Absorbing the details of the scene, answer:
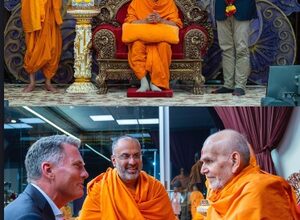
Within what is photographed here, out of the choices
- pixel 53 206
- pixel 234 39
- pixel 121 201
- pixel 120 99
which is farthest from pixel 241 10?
pixel 53 206

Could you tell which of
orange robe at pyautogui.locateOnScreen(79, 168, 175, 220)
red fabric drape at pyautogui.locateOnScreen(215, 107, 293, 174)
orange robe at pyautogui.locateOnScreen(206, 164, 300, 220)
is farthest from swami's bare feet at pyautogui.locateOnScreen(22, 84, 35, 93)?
orange robe at pyautogui.locateOnScreen(206, 164, 300, 220)

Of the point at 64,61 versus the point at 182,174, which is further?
the point at 64,61

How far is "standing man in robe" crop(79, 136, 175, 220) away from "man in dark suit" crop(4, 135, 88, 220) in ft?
6.88

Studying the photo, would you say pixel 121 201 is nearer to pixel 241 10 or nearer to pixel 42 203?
pixel 42 203

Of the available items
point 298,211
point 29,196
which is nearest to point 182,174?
point 298,211

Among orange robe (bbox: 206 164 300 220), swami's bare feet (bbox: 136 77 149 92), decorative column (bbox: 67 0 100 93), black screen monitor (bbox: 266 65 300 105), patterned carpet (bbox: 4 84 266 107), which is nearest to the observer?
orange robe (bbox: 206 164 300 220)

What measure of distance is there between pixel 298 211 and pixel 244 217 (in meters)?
0.30

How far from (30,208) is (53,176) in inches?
8.8

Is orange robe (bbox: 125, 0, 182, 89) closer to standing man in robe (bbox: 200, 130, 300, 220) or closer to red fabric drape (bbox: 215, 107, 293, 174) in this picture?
red fabric drape (bbox: 215, 107, 293, 174)

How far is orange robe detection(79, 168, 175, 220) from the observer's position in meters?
4.75

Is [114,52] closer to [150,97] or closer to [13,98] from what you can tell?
[150,97]

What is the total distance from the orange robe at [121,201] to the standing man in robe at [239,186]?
4.99ft

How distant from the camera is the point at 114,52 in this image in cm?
706

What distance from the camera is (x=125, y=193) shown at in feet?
15.8
